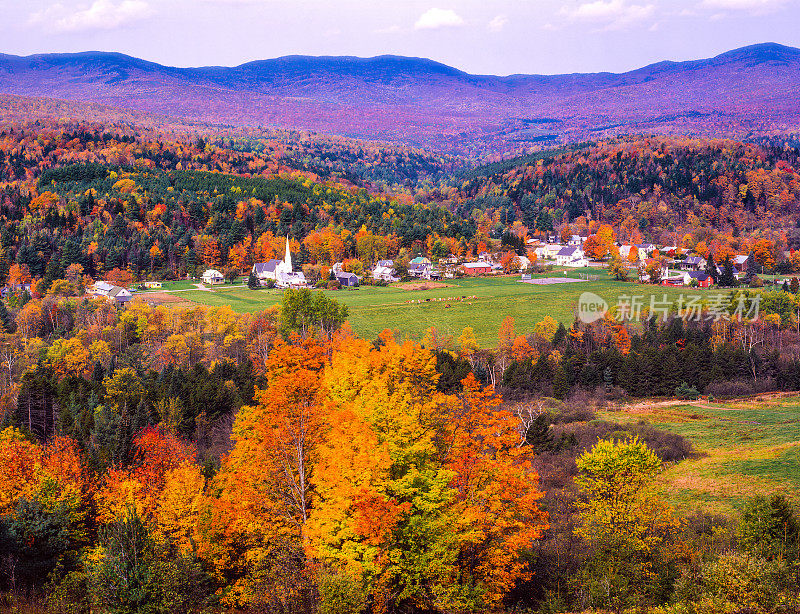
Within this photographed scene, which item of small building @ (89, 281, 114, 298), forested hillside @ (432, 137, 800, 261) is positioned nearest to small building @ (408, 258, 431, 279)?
small building @ (89, 281, 114, 298)

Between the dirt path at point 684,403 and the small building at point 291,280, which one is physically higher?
the small building at point 291,280

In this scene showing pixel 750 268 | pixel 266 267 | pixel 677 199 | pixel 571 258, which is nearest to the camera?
pixel 750 268

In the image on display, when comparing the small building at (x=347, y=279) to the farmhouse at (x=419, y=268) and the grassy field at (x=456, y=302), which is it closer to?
the grassy field at (x=456, y=302)

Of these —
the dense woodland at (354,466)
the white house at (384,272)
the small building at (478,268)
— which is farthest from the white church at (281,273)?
the small building at (478,268)

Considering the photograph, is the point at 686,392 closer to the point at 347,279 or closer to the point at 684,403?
the point at 684,403

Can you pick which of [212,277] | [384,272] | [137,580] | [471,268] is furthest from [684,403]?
[212,277]

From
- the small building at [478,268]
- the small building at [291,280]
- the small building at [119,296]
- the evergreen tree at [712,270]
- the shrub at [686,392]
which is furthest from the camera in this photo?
the small building at [478,268]
